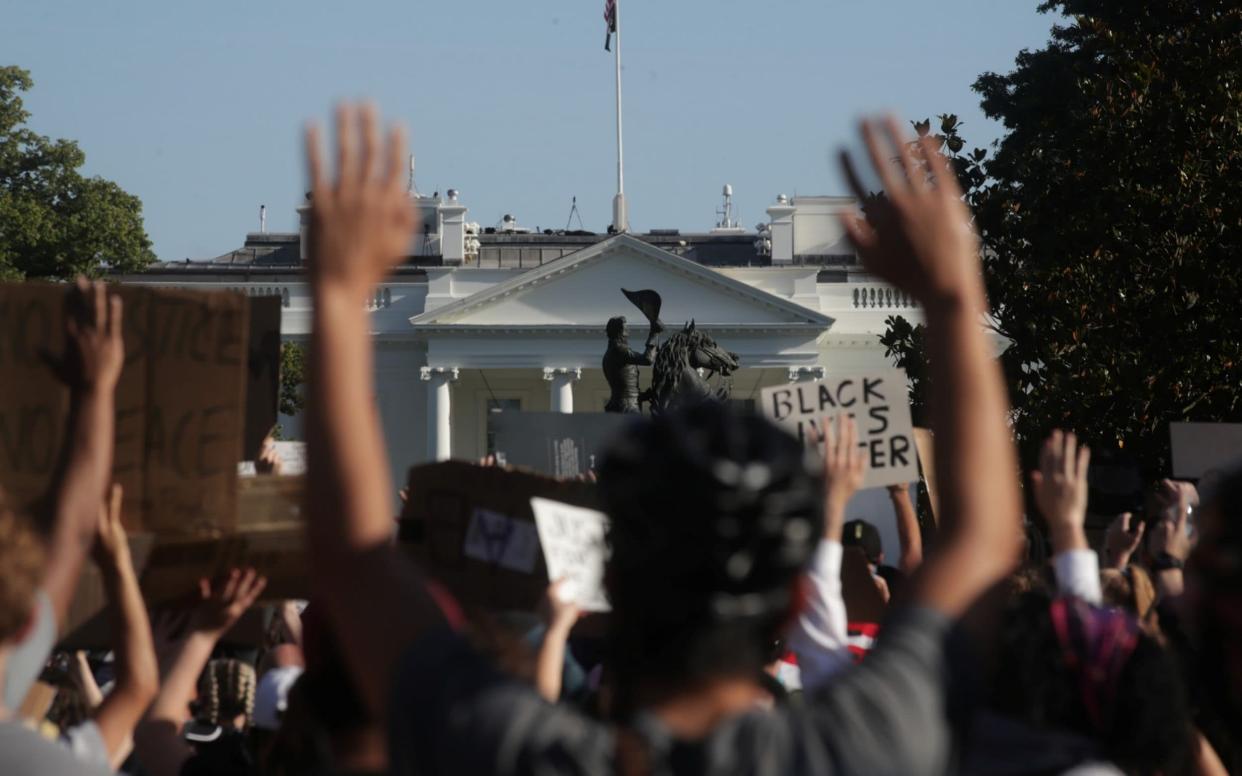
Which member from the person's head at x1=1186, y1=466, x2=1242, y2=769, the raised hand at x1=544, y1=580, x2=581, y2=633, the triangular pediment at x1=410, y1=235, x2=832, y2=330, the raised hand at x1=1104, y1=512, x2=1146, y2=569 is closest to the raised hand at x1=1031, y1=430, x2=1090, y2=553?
the raised hand at x1=544, y1=580, x2=581, y2=633

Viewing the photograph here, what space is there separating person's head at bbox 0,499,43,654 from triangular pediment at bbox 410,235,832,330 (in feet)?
180

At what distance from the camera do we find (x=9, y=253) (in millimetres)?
34875

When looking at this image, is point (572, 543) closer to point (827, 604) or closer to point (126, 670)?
point (827, 604)

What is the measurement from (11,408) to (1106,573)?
254 centimetres

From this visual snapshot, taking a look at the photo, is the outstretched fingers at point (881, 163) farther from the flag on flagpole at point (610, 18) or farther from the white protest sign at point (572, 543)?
the flag on flagpole at point (610, 18)

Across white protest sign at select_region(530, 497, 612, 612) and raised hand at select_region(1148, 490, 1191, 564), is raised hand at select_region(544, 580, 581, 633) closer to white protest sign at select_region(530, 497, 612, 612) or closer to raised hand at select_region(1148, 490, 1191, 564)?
white protest sign at select_region(530, 497, 612, 612)

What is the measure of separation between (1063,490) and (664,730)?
1.46m

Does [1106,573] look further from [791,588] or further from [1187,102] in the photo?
[1187,102]

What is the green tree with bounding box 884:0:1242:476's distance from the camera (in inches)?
613

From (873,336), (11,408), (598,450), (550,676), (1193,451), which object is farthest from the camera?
(873,336)

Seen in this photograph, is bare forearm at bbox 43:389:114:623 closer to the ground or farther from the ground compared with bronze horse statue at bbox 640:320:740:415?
closer to the ground

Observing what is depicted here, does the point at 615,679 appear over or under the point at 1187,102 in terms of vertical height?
under

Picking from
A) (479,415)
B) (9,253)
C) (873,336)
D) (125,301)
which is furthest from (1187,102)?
(479,415)

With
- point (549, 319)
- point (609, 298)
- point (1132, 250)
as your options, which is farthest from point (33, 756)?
point (549, 319)
